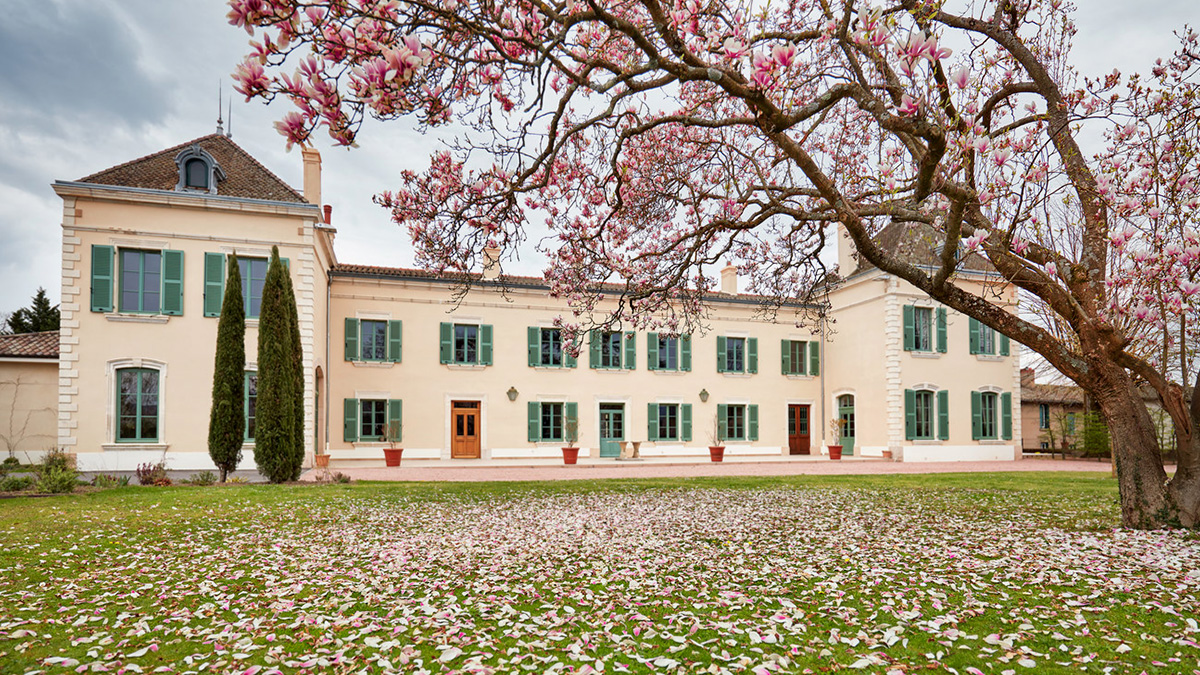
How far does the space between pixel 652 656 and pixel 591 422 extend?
18478 millimetres

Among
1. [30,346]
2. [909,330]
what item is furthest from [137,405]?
[909,330]

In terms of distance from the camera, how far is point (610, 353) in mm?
22094

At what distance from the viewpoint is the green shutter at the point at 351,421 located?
19.3m

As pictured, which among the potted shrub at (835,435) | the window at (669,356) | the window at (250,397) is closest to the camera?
the window at (250,397)

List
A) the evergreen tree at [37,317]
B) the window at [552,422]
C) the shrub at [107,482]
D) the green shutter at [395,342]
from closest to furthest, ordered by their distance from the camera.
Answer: the shrub at [107,482], the green shutter at [395,342], the window at [552,422], the evergreen tree at [37,317]

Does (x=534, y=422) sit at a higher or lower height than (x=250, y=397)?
lower

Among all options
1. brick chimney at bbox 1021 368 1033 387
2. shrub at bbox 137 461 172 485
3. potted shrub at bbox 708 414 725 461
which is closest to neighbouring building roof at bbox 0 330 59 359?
shrub at bbox 137 461 172 485

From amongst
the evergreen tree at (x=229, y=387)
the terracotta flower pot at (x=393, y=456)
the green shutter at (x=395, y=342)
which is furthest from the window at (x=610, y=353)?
the evergreen tree at (x=229, y=387)

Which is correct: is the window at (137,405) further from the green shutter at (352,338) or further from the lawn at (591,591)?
the lawn at (591,591)

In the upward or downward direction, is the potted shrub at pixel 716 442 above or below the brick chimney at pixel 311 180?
below

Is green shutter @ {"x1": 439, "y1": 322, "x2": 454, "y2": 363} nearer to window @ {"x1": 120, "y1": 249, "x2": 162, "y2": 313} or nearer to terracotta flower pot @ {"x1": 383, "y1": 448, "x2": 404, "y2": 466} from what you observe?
terracotta flower pot @ {"x1": 383, "y1": 448, "x2": 404, "y2": 466}

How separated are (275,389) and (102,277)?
6.07 meters

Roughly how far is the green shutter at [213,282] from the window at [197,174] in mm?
1635

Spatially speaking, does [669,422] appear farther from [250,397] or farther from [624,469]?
[250,397]
